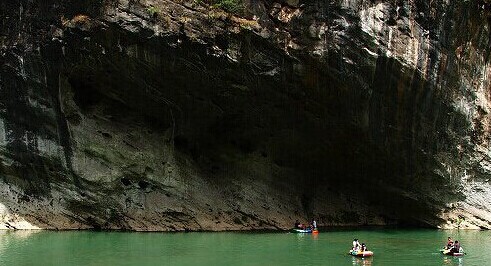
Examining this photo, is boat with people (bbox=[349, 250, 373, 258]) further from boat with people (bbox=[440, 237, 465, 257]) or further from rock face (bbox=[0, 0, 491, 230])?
rock face (bbox=[0, 0, 491, 230])

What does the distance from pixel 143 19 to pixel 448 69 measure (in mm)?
11390

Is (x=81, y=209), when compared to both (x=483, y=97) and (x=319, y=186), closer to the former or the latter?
(x=319, y=186)

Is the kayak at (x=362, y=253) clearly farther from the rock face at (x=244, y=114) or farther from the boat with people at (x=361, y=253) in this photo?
the rock face at (x=244, y=114)

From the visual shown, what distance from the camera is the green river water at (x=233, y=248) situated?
1797cm

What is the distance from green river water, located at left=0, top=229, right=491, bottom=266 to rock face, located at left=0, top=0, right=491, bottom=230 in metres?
1.71

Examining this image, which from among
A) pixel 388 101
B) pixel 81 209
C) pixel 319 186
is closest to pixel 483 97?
pixel 388 101

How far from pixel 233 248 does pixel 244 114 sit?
6318mm

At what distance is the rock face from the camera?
2247 centimetres

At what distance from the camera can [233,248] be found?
20.4 metres

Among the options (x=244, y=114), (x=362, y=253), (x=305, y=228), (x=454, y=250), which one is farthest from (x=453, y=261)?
(x=244, y=114)

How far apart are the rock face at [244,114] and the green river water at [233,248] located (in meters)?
1.71

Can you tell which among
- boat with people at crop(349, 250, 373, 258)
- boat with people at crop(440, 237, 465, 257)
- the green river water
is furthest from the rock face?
boat with people at crop(349, 250, 373, 258)

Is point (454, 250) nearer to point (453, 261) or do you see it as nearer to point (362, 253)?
point (453, 261)

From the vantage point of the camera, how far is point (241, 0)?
22766 mm
